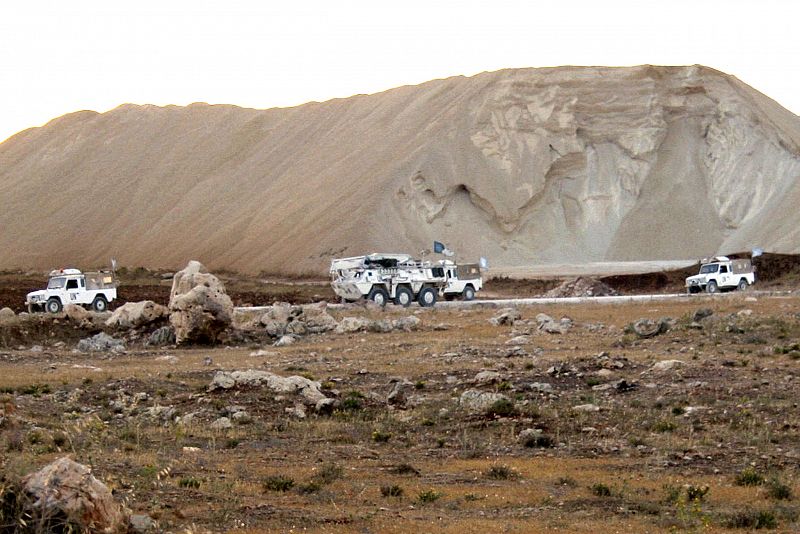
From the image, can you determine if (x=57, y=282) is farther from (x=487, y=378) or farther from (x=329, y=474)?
(x=329, y=474)

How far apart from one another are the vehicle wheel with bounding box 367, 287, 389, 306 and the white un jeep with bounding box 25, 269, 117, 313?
11.7m

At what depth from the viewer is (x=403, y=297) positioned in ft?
147

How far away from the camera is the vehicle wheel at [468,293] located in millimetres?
50594

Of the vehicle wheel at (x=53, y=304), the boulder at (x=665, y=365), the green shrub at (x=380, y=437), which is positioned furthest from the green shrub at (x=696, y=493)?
the vehicle wheel at (x=53, y=304)

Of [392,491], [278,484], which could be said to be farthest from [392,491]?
[278,484]

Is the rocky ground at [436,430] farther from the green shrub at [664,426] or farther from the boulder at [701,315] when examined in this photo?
the boulder at [701,315]

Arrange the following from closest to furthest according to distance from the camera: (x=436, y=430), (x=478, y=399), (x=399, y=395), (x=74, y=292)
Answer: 1. (x=436, y=430)
2. (x=478, y=399)
3. (x=399, y=395)
4. (x=74, y=292)

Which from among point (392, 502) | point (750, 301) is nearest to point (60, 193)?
point (750, 301)

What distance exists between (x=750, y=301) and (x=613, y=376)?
20.5 meters

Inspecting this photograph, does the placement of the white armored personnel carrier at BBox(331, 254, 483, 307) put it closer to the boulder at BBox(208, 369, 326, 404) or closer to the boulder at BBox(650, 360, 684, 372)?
the boulder at BBox(650, 360, 684, 372)

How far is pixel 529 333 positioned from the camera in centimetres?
3122

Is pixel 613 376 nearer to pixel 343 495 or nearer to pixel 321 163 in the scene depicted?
pixel 343 495

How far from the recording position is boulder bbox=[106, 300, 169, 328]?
33094mm

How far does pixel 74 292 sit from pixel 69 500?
40337 mm
